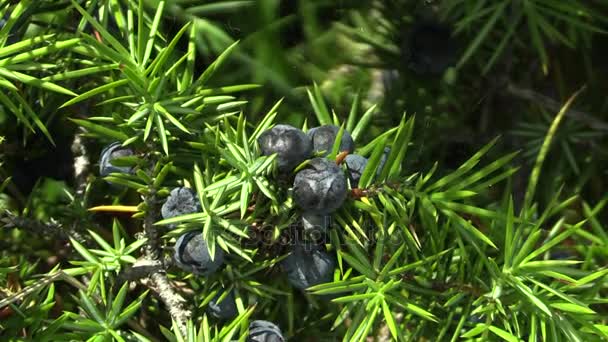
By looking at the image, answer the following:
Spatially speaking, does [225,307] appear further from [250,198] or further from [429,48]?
[429,48]

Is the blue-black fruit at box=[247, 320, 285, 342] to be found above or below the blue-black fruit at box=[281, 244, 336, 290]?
below

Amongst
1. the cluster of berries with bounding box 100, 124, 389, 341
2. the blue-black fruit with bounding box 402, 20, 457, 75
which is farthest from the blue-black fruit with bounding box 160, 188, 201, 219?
the blue-black fruit with bounding box 402, 20, 457, 75

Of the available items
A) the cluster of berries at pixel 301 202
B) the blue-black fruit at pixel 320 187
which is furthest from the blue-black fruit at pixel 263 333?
the blue-black fruit at pixel 320 187

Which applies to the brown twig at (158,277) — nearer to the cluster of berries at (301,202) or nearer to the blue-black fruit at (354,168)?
the cluster of berries at (301,202)

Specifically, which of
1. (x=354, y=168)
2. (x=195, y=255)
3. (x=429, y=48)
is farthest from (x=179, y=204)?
(x=429, y=48)

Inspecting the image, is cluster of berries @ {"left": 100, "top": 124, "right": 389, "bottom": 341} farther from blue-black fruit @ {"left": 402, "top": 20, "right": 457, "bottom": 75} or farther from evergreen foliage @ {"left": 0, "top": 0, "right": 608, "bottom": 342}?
blue-black fruit @ {"left": 402, "top": 20, "right": 457, "bottom": 75}

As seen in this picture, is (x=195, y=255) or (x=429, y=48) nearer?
(x=195, y=255)

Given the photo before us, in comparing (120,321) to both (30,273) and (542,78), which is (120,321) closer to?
(30,273)
